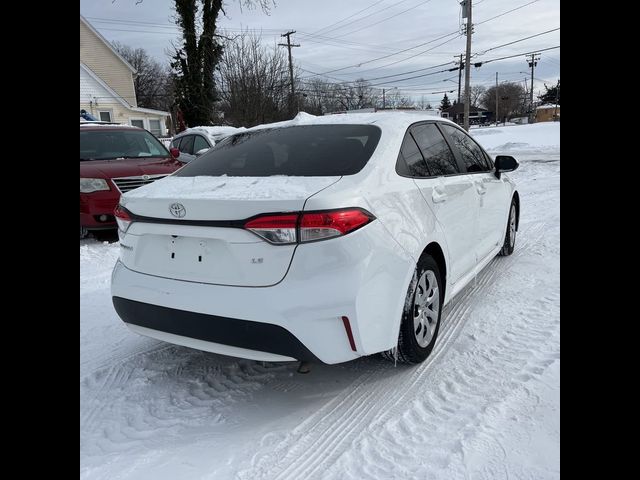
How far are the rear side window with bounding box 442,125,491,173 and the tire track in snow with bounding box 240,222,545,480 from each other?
4.81 ft

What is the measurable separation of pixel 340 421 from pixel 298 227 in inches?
42.7

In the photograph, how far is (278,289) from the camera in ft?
7.74

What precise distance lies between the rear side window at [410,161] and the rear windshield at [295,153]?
0.20 meters

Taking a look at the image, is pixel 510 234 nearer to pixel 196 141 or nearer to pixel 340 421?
pixel 340 421

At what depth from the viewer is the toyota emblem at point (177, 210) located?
2.55m

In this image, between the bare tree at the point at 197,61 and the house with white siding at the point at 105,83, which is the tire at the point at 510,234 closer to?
the bare tree at the point at 197,61

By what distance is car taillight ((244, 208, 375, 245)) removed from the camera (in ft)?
7.68

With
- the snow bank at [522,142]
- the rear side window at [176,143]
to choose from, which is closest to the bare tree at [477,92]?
the snow bank at [522,142]

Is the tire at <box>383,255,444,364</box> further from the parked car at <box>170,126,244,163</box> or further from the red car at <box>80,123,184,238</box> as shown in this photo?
the parked car at <box>170,126,244,163</box>

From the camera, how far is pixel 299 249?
234 centimetres

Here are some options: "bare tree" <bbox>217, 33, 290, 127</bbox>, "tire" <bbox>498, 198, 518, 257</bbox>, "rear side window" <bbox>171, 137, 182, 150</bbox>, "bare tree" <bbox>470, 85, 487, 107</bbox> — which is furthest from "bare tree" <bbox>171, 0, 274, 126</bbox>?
"bare tree" <bbox>470, 85, 487, 107</bbox>

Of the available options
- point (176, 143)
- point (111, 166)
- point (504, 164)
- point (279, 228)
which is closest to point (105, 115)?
point (176, 143)
